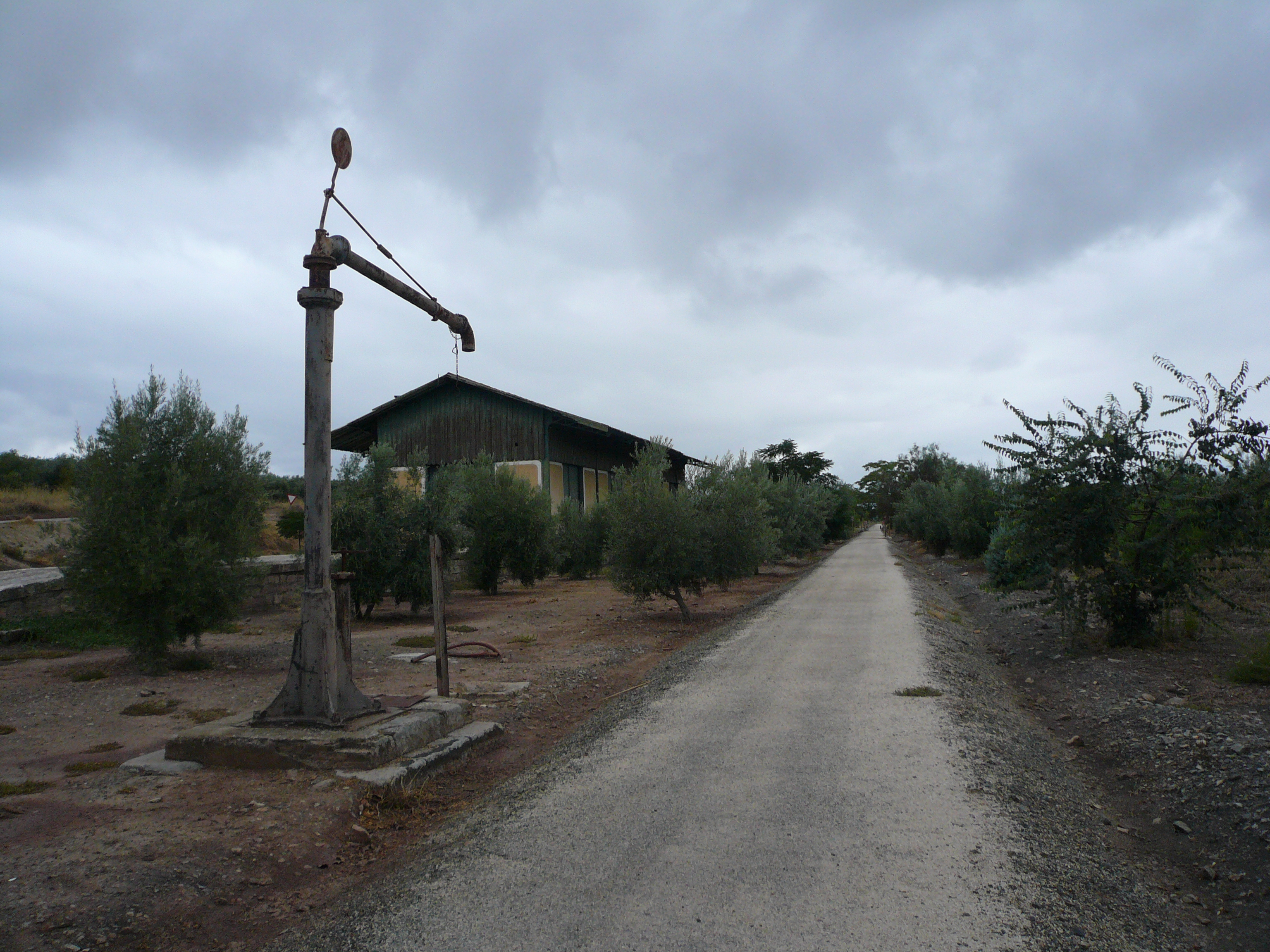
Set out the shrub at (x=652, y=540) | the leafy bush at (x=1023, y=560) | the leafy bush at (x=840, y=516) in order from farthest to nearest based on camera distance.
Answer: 1. the leafy bush at (x=840, y=516)
2. the shrub at (x=652, y=540)
3. the leafy bush at (x=1023, y=560)

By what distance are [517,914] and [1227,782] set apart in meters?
4.50

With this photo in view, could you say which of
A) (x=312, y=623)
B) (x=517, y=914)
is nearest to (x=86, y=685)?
(x=312, y=623)

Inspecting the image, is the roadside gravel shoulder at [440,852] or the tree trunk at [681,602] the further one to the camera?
the tree trunk at [681,602]

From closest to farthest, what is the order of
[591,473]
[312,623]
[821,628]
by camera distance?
[312,623] → [821,628] → [591,473]

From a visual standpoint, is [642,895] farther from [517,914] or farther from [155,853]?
[155,853]

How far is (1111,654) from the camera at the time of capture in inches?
381

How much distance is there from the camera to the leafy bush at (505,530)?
21.4 m

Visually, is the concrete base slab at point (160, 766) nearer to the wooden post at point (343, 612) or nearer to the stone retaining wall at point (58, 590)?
the wooden post at point (343, 612)

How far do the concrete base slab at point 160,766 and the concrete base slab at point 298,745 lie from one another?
5 cm

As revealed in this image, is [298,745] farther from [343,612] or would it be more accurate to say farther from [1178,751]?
[1178,751]

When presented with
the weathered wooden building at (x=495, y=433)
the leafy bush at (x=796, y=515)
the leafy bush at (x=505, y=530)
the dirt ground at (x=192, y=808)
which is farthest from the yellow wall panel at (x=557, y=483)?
the dirt ground at (x=192, y=808)

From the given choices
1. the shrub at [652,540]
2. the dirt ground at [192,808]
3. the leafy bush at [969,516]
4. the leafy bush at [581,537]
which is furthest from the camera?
the leafy bush at [969,516]

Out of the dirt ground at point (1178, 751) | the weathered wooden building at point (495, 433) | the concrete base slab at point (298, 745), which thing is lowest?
the dirt ground at point (1178, 751)

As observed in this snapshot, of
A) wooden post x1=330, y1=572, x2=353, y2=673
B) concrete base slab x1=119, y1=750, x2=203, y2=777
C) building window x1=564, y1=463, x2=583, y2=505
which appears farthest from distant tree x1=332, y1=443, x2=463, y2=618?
building window x1=564, y1=463, x2=583, y2=505
